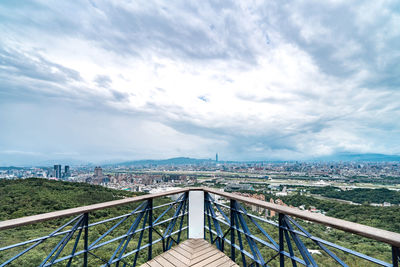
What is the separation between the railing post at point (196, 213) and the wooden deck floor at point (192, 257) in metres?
0.17

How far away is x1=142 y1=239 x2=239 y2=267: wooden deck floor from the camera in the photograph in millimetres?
2197

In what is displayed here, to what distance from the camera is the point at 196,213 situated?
2.79 m

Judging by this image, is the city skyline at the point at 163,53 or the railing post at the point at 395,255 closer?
the railing post at the point at 395,255

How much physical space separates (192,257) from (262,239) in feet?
3.43

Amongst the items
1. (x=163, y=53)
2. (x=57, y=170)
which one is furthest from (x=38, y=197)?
(x=57, y=170)

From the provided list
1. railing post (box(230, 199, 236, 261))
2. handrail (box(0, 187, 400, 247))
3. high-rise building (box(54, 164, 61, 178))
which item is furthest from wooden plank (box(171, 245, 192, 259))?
high-rise building (box(54, 164, 61, 178))

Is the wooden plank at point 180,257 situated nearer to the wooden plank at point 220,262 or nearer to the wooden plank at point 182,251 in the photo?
the wooden plank at point 182,251

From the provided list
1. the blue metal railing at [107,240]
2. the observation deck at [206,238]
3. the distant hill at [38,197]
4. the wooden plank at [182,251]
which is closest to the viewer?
the observation deck at [206,238]

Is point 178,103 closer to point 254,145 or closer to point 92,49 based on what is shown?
point 92,49

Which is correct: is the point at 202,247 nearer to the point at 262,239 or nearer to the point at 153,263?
the point at 153,263

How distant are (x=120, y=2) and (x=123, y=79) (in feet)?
22.7

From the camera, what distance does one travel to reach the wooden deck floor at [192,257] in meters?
2.20

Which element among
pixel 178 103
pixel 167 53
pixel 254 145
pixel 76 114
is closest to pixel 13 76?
pixel 76 114

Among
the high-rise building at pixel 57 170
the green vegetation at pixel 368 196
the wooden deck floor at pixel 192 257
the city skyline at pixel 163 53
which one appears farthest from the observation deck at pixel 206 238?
the high-rise building at pixel 57 170
